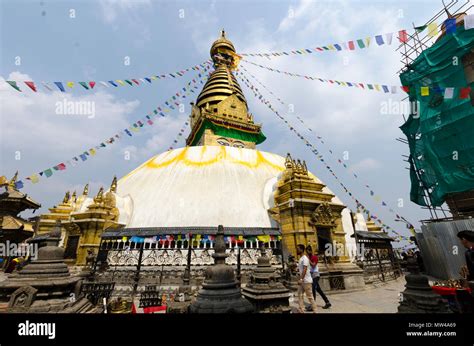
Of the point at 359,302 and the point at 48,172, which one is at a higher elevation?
the point at 48,172

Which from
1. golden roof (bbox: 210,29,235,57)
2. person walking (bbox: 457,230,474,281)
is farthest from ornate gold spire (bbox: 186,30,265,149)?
person walking (bbox: 457,230,474,281)

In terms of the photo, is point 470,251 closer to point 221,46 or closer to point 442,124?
point 442,124

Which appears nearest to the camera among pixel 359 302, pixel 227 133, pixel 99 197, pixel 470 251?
pixel 470 251

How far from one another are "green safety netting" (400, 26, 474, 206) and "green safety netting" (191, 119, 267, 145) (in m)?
14.2

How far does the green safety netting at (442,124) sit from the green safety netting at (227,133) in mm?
14211

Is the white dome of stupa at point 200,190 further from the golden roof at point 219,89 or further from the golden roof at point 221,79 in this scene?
the golden roof at point 221,79

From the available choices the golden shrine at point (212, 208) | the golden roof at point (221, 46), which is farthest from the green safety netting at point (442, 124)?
the golden roof at point (221, 46)

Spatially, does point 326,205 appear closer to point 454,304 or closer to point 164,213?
point 454,304

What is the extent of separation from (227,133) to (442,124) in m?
18.5

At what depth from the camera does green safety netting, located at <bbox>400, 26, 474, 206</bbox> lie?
16547 mm

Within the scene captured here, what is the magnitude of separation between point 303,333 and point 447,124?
72.4 ft

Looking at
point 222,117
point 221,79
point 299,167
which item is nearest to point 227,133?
point 222,117

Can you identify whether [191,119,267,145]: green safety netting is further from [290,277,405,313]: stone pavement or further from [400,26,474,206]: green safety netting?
[290,277,405,313]: stone pavement

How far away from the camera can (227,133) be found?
24.2 metres
